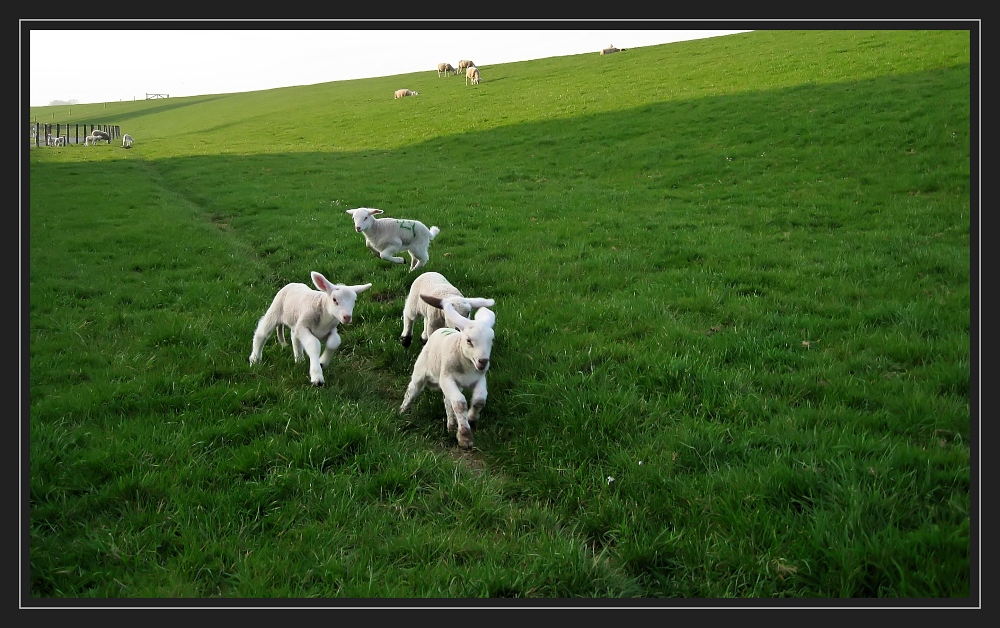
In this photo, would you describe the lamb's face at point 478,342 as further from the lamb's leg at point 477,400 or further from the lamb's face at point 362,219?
the lamb's face at point 362,219

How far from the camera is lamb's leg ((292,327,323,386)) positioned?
6.31 meters

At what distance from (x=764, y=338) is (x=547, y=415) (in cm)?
278

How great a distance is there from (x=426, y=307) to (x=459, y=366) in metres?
1.83

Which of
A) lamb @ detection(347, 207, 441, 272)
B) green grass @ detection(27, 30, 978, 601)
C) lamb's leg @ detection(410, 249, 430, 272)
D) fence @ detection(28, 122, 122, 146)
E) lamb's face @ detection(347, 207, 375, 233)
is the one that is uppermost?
fence @ detection(28, 122, 122, 146)

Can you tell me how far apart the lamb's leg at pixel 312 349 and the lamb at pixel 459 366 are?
34.6 inches

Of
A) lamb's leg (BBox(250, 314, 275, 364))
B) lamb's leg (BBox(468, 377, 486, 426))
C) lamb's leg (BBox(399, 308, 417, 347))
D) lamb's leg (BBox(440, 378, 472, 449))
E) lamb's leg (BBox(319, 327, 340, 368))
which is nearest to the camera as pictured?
lamb's leg (BBox(440, 378, 472, 449))

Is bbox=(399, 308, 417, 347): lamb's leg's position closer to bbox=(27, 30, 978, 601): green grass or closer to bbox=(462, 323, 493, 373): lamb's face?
bbox=(27, 30, 978, 601): green grass

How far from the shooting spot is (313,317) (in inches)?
270

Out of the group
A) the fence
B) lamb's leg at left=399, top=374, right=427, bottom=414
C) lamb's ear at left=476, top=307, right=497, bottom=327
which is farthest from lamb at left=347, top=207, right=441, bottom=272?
the fence

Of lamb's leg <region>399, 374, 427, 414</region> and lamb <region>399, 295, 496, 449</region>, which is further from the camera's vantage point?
lamb's leg <region>399, 374, 427, 414</region>

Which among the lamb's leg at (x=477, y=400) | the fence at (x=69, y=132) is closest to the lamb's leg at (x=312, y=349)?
the lamb's leg at (x=477, y=400)

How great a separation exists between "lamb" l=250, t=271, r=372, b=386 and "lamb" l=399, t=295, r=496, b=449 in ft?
3.02

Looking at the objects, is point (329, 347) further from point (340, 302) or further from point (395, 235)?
point (395, 235)
